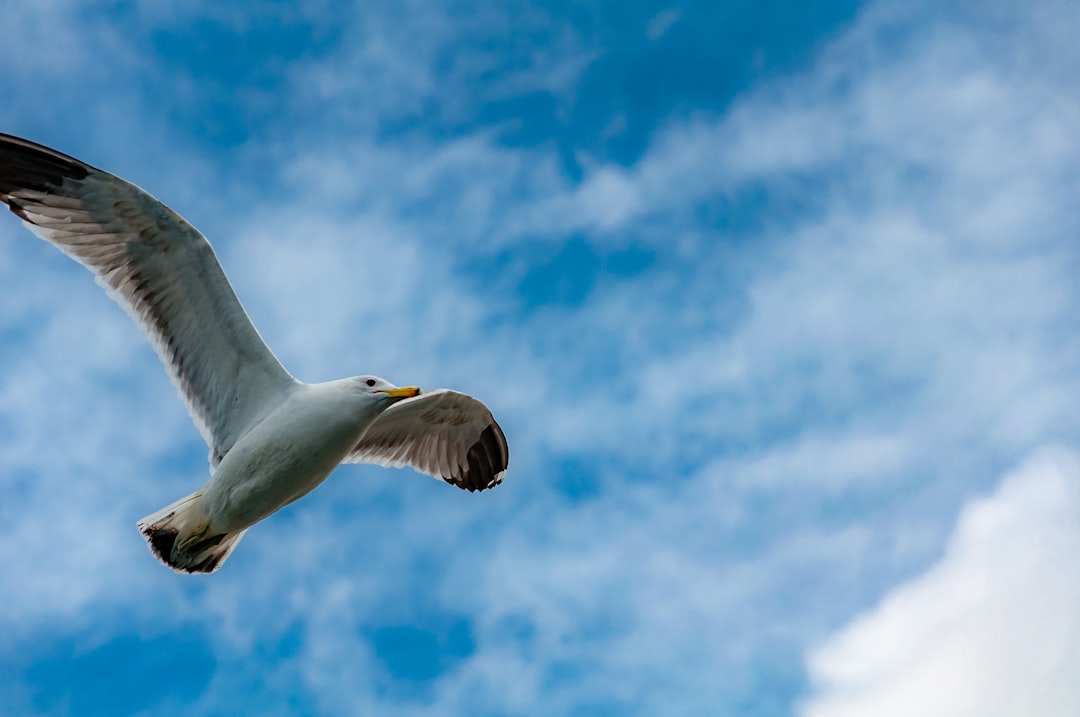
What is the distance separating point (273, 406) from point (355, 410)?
76 centimetres

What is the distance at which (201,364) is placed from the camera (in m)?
10.6

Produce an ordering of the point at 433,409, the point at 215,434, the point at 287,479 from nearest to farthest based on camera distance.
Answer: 1. the point at 287,479
2. the point at 215,434
3. the point at 433,409

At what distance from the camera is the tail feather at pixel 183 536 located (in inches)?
405

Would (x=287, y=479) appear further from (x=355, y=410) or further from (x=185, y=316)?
(x=185, y=316)

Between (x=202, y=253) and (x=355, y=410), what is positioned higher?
(x=202, y=253)

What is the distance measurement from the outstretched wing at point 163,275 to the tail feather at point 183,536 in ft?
1.69

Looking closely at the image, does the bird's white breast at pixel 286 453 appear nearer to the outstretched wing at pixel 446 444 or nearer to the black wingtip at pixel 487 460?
the outstretched wing at pixel 446 444

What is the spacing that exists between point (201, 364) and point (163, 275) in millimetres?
848

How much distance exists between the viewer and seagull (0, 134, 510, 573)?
9.95 m

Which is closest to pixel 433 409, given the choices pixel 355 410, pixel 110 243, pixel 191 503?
pixel 355 410

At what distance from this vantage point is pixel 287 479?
9.95 metres

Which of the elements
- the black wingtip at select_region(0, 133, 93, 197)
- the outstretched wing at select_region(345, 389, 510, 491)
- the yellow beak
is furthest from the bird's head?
the black wingtip at select_region(0, 133, 93, 197)

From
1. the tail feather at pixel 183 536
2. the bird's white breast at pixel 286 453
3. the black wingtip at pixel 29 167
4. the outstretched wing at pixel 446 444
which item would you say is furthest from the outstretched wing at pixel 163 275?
the outstretched wing at pixel 446 444

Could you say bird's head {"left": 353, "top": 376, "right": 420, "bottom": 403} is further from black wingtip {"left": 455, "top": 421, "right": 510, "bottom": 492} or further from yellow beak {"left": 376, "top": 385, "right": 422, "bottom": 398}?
black wingtip {"left": 455, "top": 421, "right": 510, "bottom": 492}
